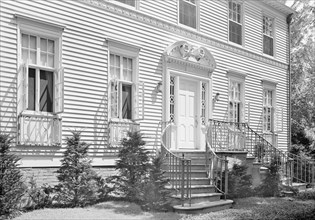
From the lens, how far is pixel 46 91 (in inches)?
396

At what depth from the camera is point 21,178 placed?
895 centimetres

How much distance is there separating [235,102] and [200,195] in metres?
6.70

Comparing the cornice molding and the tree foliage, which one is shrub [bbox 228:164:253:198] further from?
the tree foliage

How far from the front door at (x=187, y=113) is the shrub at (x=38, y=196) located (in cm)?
527

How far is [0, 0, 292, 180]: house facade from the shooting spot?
9555 mm

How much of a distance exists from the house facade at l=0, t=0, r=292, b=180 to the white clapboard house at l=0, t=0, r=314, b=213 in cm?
3

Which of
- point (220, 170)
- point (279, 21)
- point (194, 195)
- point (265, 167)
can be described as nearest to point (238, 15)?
point (279, 21)

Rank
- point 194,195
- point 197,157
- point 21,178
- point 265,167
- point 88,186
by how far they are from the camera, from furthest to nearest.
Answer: point 265,167 < point 197,157 < point 194,195 < point 88,186 < point 21,178

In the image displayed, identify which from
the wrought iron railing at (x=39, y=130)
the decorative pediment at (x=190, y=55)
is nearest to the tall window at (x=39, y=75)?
the wrought iron railing at (x=39, y=130)

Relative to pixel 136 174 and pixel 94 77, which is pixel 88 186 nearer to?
pixel 136 174

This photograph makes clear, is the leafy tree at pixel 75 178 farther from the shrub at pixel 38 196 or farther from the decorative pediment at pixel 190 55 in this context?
the decorative pediment at pixel 190 55

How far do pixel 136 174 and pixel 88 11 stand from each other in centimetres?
452

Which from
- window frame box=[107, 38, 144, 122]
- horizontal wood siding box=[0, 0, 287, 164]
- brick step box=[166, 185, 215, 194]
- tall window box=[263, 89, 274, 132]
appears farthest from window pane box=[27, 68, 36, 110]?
tall window box=[263, 89, 274, 132]

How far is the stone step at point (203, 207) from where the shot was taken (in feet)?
32.0
